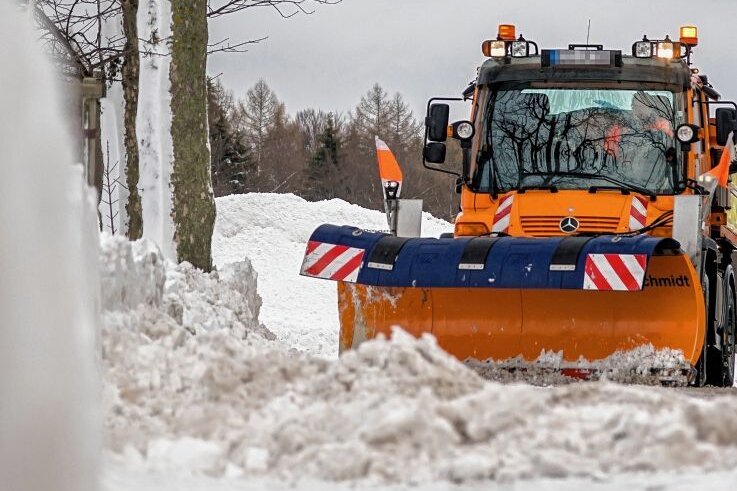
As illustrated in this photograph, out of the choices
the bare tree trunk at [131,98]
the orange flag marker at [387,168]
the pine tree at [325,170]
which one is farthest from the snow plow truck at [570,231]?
the pine tree at [325,170]

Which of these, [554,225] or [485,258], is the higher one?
[554,225]

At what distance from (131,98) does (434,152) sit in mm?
2912

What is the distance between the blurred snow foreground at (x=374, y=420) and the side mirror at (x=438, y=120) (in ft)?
17.0

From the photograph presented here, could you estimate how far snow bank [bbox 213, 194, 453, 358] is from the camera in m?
19.4

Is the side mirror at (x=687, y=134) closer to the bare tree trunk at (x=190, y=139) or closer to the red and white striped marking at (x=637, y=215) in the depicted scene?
the red and white striped marking at (x=637, y=215)

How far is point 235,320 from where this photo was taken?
8195 mm

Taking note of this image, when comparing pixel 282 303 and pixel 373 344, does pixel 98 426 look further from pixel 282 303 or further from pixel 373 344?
pixel 282 303

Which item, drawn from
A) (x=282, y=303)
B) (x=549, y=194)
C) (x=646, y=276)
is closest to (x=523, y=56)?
(x=549, y=194)

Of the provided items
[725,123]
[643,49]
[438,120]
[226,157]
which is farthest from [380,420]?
[226,157]

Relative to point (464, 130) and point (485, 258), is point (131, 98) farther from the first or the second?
point (485, 258)

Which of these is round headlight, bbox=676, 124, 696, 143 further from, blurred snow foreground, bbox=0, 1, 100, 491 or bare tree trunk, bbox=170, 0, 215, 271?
blurred snow foreground, bbox=0, 1, 100, 491

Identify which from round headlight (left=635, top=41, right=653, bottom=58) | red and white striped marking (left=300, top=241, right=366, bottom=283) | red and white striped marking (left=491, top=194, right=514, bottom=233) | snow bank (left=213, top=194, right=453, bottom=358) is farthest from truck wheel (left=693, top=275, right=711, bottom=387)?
snow bank (left=213, top=194, right=453, bottom=358)

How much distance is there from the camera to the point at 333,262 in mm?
9422

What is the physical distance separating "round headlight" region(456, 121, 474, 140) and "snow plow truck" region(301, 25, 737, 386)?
0.4 inches
